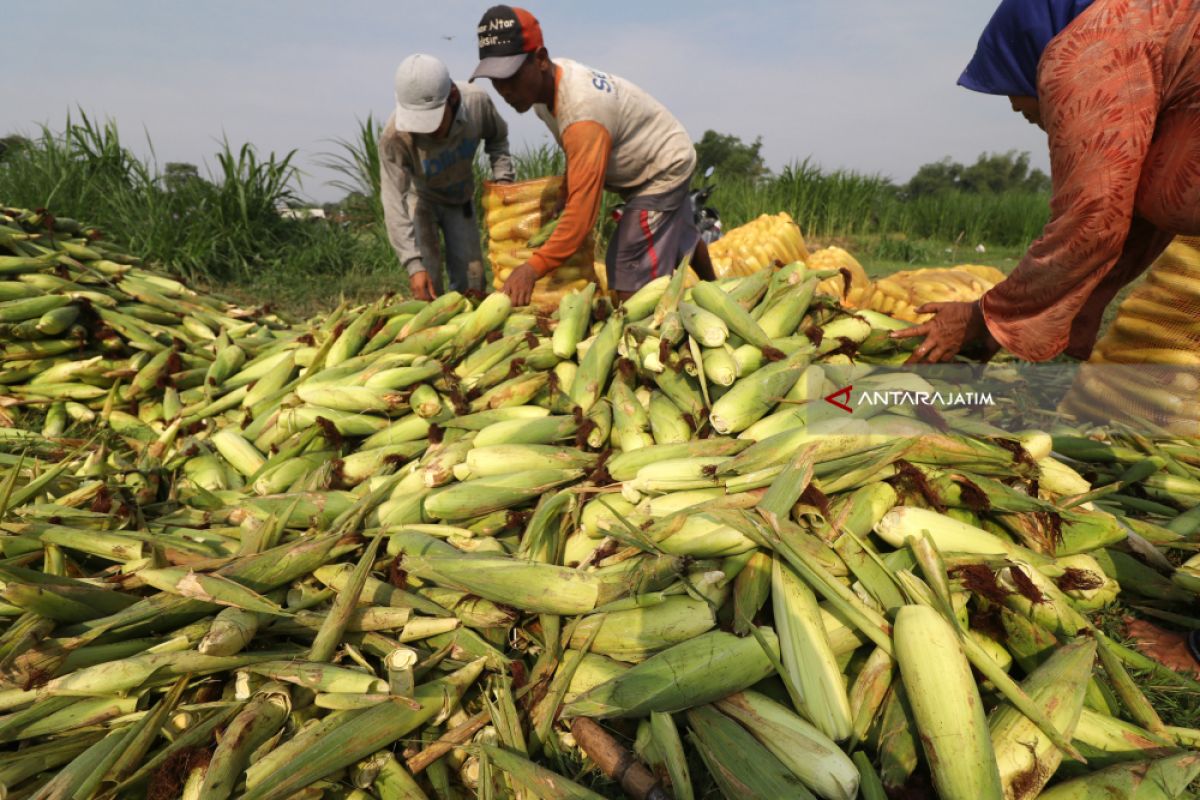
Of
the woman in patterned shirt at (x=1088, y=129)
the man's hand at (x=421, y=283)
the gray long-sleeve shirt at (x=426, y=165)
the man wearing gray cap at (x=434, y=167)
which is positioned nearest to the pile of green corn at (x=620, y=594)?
the woman in patterned shirt at (x=1088, y=129)

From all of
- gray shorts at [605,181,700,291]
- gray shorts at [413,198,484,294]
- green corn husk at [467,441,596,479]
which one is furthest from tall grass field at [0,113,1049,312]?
green corn husk at [467,441,596,479]

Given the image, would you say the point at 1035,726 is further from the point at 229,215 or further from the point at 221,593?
the point at 229,215

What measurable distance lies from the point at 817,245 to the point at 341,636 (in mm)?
12908

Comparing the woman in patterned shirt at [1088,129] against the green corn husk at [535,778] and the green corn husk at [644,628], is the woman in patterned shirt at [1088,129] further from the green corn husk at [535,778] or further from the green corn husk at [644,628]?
the green corn husk at [535,778]

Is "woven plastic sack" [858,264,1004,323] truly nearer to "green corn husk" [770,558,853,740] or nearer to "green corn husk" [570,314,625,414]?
"green corn husk" [570,314,625,414]

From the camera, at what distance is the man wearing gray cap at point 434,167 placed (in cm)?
435

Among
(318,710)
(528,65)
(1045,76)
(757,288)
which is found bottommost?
(318,710)

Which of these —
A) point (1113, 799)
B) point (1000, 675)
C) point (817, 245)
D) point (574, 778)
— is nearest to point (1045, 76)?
point (1000, 675)

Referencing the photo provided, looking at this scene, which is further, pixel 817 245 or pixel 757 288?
pixel 817 245

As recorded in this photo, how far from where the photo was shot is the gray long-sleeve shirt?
4848 millimetres

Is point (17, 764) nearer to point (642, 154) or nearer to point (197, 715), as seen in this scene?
point (197, 715)

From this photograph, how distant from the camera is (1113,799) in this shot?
46.7 inches

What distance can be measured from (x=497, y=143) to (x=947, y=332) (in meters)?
4.49

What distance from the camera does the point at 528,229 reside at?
184 inches
